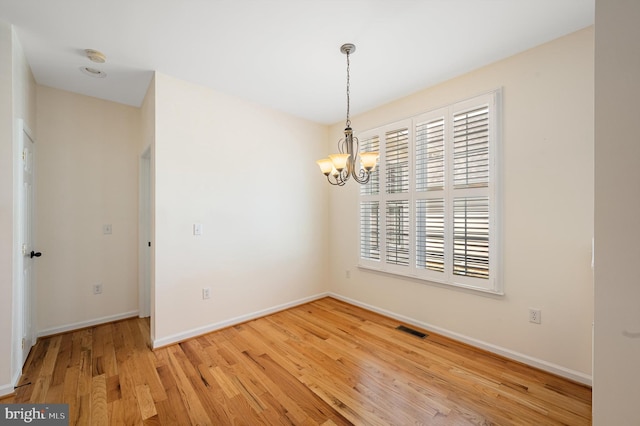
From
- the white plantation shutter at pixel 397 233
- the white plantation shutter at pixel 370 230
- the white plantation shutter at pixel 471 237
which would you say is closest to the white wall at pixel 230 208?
the white plantation shutter at pixel 370 230

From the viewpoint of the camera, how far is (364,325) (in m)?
3.23

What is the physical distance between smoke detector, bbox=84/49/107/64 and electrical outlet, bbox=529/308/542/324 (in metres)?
4.44

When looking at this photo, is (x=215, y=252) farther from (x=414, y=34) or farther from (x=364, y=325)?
(x=414, y=34)

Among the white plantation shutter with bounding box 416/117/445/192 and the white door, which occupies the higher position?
the white plantation shutter with bounding box 416/117/445/192

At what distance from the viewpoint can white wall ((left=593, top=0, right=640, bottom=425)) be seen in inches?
40.1

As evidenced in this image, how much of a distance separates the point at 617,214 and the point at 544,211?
1.45 metres

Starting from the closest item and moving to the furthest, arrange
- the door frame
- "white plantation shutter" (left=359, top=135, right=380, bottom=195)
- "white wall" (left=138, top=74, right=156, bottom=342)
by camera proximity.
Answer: the door frame → "white wall" (left=138, top=74, right=156, bottom=342) → "white plantation shutter" (left=359, top=135, right=380, bottom=195)

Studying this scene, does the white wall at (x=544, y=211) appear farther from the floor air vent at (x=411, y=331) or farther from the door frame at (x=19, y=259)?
the door frame at (x=19, y=259)

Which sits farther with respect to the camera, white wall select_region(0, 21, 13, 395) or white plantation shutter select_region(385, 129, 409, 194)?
white plantation shutter select_region(385, 129, 409, 194)

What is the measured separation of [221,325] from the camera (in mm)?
3168

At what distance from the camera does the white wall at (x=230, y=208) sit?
2.80 meters

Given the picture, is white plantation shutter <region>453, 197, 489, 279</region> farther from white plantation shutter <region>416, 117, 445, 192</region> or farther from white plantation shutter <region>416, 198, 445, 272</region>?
white plantation shutter <region>416, 117, 445, 192</region>

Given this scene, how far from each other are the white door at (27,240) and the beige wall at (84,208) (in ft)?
0.85
